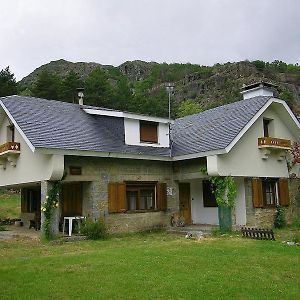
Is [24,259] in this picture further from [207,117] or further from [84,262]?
[207,117]

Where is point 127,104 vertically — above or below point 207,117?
above

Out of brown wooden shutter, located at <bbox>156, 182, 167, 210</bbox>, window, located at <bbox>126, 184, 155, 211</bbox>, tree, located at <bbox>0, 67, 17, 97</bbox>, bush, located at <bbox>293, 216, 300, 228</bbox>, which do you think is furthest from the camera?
tree, located at <bbox>0, 67, 17, 97</bbox>

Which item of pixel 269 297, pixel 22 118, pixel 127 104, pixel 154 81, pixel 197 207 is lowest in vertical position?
pixel 269 297

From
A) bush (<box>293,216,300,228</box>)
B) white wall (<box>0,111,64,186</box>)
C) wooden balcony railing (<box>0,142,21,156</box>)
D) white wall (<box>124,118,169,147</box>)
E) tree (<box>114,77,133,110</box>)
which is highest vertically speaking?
tree (<box>114,77,133,110</box>)

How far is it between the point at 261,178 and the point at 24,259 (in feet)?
38.0

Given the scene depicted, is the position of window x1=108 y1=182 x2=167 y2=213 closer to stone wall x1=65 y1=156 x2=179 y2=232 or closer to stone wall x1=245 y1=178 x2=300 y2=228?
stone wall x1=65 y1=156 x2=179 y2=232

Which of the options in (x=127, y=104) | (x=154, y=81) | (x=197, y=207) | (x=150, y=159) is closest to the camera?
(x=150, y=159)

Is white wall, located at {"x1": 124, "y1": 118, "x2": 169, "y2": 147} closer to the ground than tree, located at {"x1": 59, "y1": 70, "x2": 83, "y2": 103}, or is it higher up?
closer to the ground

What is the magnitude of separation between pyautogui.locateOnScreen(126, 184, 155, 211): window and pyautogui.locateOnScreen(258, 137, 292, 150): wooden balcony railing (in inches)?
202

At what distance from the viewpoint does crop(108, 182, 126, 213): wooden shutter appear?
16.0 metres

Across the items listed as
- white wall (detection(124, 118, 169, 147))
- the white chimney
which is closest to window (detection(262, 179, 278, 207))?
the white chimney

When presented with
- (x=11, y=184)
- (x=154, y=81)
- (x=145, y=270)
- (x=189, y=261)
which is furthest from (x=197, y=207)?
(x=154, y=81)

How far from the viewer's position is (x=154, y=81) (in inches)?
3957

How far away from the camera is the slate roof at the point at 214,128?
16.8m
